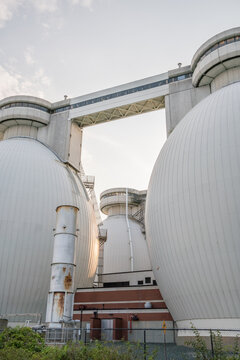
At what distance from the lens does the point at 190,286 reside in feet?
54.0

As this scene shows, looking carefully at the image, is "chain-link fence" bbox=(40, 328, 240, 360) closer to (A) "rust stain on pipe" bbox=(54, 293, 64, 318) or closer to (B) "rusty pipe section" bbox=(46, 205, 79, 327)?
(B) "rusty pipe section" bbox=(46, 205, 79, 327)

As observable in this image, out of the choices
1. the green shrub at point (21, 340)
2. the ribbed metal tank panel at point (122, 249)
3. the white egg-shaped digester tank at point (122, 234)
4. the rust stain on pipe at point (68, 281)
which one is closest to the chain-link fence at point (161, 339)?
the green shrub at point (21, 340)

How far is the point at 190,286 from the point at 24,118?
23.3 meters

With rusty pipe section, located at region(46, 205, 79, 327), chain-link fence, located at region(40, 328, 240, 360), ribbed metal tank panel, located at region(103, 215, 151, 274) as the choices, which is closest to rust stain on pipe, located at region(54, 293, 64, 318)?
rusty pipe section, located at region(46, 205, 79, 327)

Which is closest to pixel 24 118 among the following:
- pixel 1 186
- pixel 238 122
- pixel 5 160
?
pixel 5 160

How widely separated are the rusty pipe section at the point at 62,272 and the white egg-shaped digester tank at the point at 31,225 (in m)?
4.48

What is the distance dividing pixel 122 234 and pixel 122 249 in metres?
1.96

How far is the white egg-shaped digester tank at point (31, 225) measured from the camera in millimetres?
21781

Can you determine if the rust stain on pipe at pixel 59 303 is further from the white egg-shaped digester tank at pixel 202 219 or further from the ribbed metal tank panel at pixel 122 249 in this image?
the ribbed metal tank panel at pixel 122 249

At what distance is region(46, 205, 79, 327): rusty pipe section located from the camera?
17.0 metres

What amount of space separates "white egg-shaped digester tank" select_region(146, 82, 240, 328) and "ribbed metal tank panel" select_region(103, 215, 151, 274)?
68.0ft

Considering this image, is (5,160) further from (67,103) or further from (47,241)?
(67,103)

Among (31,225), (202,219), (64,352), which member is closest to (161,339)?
(202,219)

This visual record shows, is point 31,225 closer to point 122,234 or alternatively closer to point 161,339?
point 161,339
